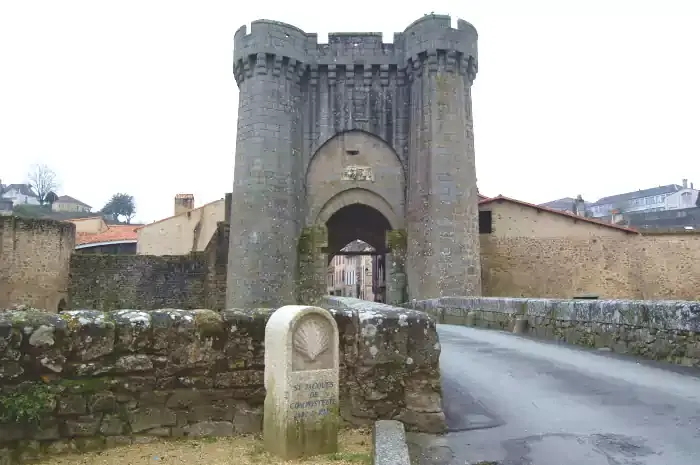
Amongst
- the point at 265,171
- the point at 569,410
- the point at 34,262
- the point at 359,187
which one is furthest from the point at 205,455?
the point at 34,262

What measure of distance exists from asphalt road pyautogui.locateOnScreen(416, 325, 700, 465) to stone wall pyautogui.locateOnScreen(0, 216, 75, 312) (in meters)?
18.7

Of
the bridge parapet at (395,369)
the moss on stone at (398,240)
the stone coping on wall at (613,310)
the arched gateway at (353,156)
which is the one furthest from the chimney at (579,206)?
the bridge parapet at (395,369)

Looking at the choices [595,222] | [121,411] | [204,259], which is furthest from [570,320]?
[204,259]

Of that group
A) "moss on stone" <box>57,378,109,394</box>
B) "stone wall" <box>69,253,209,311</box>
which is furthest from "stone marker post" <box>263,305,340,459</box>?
"stone wall" <box>69,253,209,311</box>

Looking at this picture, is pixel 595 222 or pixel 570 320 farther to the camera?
pixel 595 222

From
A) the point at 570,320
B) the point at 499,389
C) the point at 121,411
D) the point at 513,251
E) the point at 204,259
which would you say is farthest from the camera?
the point at 204,259

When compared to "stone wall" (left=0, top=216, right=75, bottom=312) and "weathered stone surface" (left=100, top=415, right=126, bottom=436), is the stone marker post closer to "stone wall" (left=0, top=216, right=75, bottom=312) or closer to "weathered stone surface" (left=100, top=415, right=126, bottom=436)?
"weathered stone surface" (left=100, top=415, right=126, bottom=436)

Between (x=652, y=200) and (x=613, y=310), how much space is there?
7569cm

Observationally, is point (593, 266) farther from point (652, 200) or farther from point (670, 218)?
point (652, 200)

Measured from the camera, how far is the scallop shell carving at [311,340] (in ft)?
13.5

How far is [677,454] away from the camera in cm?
404

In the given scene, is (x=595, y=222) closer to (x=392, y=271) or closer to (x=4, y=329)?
(x=392, y=271)

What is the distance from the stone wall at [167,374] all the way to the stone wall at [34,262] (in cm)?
1966

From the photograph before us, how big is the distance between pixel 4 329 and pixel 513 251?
2114 centimetres
